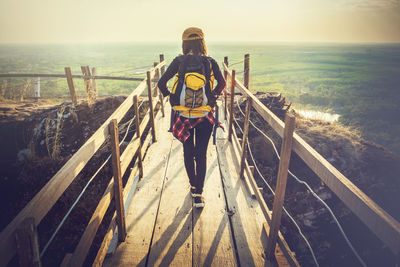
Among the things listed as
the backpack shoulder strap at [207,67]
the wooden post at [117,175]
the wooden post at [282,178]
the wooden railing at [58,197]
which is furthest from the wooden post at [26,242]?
the backpack shoulder strap at [207,67]

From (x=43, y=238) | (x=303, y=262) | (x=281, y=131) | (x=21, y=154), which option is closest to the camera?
(x=281, y=131)

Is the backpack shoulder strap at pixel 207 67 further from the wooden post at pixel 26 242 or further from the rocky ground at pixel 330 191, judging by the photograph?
the rocky ground at pixel 330 191


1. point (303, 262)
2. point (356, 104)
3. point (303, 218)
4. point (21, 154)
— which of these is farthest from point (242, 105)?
point (356, 104)

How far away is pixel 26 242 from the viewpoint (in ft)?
3.19

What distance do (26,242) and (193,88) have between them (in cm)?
176

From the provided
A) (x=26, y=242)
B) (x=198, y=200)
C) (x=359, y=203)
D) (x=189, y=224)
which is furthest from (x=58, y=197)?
(x=198, y=200)

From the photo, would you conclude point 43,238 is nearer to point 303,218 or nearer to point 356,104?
point 303,218

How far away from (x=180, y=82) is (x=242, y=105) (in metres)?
6.25

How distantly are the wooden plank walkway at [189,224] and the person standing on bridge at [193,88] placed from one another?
84 cm

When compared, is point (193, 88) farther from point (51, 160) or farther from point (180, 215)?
point (51, 160)

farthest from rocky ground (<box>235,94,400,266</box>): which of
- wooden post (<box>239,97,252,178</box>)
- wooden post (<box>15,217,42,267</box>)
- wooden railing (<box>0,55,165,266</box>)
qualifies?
wooden post (<box>15,217,42,267</box>)

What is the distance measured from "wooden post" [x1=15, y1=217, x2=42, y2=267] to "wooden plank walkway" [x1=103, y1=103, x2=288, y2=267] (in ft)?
4.22

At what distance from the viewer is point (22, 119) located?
743cm

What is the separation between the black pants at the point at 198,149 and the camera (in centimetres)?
257
